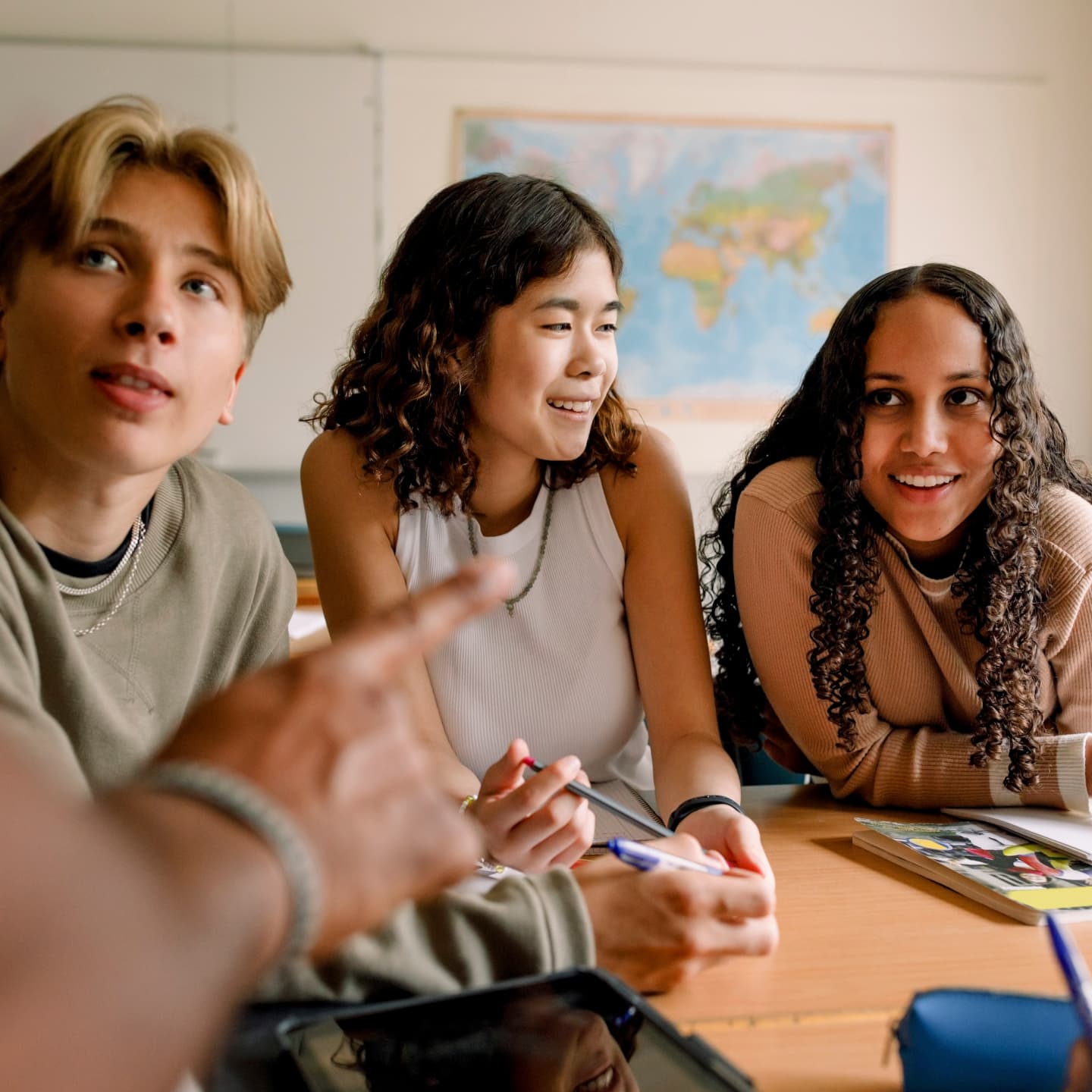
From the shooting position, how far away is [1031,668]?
1450 mm

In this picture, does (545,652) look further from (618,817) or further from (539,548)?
(618,817)

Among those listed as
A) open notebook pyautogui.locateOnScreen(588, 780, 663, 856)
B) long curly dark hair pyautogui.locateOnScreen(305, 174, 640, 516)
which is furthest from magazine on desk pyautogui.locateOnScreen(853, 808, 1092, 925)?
long curly dark hair pyautogui.locateOnScreen(305, 174, 640, 516)

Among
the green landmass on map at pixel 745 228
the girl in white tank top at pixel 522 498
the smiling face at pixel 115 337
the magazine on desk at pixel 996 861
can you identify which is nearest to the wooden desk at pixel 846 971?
the magazine on desk at pixel 996 861

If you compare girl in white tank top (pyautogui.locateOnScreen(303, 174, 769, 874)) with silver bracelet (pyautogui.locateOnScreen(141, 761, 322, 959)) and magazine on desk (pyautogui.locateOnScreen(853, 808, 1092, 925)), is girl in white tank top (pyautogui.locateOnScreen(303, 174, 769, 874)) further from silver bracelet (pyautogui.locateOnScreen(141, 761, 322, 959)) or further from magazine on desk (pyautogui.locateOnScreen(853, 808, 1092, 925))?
silver bracelet (pyautogui.locateOnScreen(141, 761, 322, 959))

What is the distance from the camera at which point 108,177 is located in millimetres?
1025

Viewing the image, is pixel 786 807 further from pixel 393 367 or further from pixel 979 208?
pixel 979 208

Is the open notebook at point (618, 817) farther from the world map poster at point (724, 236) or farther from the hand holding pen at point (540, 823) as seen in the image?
the world map poster at point (724, 236)

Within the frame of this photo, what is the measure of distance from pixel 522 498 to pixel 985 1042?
111 centimetres

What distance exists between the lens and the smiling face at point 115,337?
3.27ft

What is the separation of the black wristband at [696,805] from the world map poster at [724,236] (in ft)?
9.67

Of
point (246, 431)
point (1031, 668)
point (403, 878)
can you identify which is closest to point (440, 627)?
point (403, 878)

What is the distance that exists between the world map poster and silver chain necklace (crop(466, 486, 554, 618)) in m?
2.52

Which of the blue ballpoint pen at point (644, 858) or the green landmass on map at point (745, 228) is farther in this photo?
the green landmass on map at point (745, 228)

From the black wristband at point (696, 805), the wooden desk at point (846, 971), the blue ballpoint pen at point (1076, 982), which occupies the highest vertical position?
the blue ballpoint pen at point (1076, 982)
